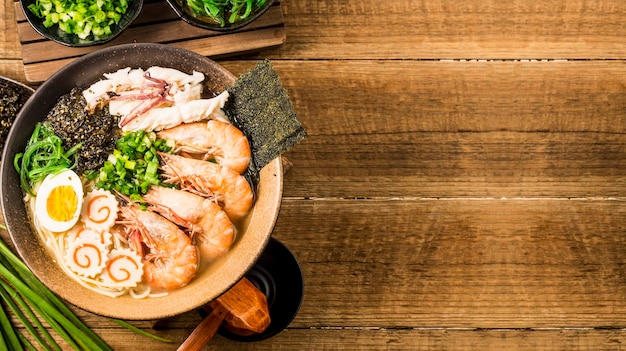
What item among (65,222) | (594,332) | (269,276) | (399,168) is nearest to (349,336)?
(269,276)

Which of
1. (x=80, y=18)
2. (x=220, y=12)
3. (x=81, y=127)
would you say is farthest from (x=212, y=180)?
(x=80, y=18)

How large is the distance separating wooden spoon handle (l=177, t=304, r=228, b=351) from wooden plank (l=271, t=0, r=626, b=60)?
90cm

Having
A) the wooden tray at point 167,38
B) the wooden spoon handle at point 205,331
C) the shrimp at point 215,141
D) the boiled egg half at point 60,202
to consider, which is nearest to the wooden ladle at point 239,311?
the wooden spoon handle at point 205,331

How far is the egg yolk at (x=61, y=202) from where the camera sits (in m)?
2.03

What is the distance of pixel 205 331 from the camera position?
7.04 feet

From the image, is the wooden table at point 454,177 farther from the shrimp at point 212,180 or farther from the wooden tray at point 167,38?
the shrimp at point 212,180

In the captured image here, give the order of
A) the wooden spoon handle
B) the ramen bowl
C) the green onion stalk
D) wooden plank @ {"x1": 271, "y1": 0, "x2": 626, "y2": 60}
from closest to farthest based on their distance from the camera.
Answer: the ramen bowl < the wooden spoon handle < the green onion stalk < wooden plank @ {"x1": 271, "y1": 0, "x2": 626, "y2": 60}

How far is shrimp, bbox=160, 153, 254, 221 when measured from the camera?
6.82 ft

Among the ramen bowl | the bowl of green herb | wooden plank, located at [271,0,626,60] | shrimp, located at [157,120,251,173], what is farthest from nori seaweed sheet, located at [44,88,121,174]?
wooden plank, located at [271,0,626,60]

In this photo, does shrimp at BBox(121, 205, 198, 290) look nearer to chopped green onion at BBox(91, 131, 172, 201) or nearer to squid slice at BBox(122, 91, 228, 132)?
chopped green onion at BBox(91, 131, 172, 201)

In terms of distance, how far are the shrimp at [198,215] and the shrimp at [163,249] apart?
32mm

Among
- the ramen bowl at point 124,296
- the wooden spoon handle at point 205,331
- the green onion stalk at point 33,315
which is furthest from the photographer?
the green onion stalk at point 33,315

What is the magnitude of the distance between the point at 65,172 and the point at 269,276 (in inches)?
30.1

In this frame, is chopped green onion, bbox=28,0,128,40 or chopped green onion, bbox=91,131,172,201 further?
chopped green onion, bbox=28,0,128,40
